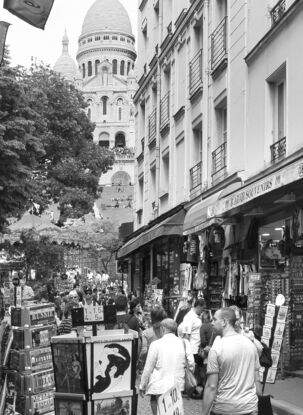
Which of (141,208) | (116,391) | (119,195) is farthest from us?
(119,195)


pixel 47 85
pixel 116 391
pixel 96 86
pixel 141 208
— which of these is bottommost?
pixel 116 391

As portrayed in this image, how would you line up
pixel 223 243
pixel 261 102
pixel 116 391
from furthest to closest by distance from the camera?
pixel 223 243 → pixel 261 102 → pixel 116 391

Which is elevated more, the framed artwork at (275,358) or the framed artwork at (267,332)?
the framed artwork at (267,332)

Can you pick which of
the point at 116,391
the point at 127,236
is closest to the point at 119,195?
the point at 127,236

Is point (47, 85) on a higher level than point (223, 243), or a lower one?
higher

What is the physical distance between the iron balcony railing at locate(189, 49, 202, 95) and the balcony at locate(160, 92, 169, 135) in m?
3.33

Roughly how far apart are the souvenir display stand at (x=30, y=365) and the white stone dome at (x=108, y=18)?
14644 centimetres

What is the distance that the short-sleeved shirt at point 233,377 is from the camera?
291 inches

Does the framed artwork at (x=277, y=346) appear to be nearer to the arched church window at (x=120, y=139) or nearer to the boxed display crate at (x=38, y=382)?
the boxed display crate at (x=38, y=382)

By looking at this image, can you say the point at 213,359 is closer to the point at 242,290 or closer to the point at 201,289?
the point at 242,290

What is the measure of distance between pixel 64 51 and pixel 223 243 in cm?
14544

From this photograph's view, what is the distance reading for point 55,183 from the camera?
42.0 m

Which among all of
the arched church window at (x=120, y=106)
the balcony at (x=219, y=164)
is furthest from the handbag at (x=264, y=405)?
the arched church window at (x=120, y=106)

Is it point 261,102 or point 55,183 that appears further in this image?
point 55,183
